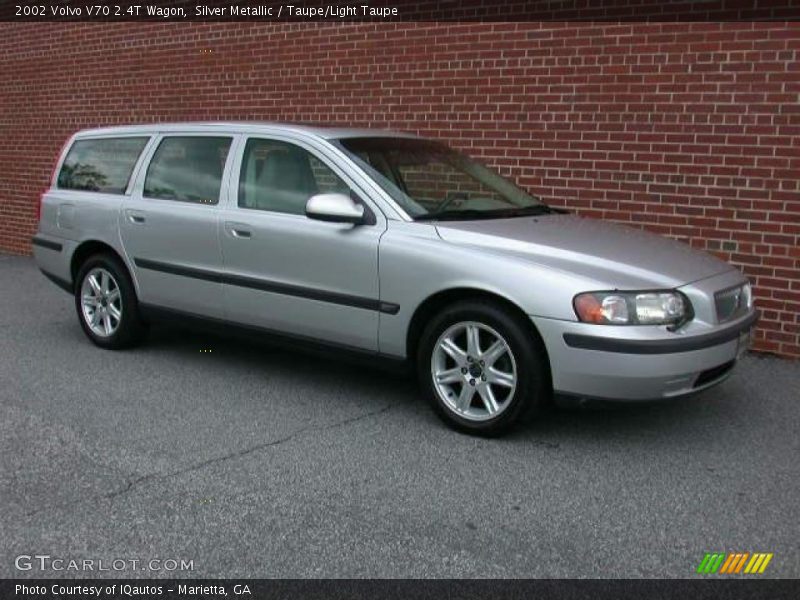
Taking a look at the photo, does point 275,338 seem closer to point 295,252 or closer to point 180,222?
point 295,252

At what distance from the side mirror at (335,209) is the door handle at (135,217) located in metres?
1.70

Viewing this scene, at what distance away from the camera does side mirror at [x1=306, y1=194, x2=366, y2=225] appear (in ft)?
15.3

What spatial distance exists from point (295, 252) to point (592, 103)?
3155mm

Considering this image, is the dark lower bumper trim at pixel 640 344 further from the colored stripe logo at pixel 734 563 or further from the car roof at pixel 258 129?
the car roof at pixel 258 129

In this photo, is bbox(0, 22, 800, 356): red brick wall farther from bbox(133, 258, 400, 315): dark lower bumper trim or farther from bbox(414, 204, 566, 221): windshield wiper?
bbox(133, 258, 400, 315): dark lower bumper trim

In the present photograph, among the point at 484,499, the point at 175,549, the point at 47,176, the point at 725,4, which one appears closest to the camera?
the point at 175,549

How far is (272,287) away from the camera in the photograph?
5.11 m

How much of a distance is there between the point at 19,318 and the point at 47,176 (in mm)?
4803

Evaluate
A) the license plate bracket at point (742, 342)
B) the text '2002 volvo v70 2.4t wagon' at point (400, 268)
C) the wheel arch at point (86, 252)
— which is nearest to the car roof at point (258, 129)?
the text '2002 volvo v70 2.4t wagon' at point (400, 268)

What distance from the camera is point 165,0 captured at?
10.3 m

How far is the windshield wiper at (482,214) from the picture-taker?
15.7 ft

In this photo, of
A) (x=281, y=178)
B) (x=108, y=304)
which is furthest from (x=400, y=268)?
(x=108, y=304)

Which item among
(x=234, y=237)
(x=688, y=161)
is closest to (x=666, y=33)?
(x=688, y=161)

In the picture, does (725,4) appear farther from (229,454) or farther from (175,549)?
(175,549)
